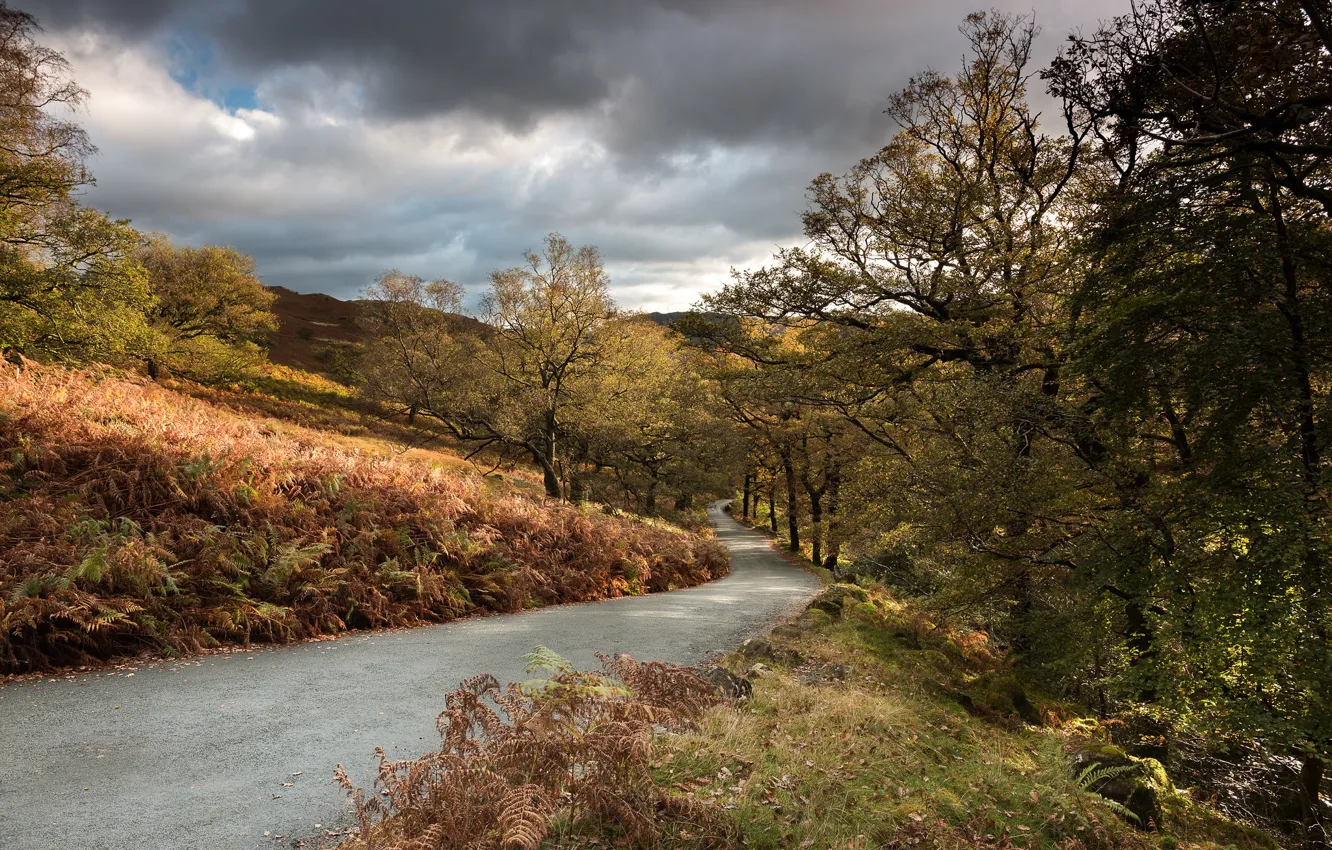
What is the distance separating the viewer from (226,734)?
15.2 feet

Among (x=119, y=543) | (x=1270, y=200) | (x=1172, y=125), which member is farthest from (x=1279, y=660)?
(x=119, y=543)

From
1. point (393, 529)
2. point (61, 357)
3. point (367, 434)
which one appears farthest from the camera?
point (367, 434)

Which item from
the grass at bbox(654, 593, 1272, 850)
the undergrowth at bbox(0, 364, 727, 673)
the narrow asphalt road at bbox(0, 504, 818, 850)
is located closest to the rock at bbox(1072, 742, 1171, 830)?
the grass at bbox(654, 593, 1272, 850)

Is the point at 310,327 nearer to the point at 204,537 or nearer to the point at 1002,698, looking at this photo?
the point at 204,537

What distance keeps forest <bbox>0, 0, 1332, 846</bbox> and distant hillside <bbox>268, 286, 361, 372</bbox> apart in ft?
76.6

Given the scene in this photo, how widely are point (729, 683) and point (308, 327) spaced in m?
62.5

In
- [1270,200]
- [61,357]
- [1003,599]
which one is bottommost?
[1003,599]

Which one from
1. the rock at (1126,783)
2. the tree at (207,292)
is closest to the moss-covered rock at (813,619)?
the rock at (1126,783)

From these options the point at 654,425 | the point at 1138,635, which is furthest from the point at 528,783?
the point at 654,425

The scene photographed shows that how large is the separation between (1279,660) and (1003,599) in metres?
4.99

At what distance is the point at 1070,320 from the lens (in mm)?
8352

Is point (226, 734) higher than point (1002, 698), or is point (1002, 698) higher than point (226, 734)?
point (226, 734)

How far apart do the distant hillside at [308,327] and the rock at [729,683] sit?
3802 cm

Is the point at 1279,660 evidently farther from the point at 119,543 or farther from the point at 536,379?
the point at 536,379
